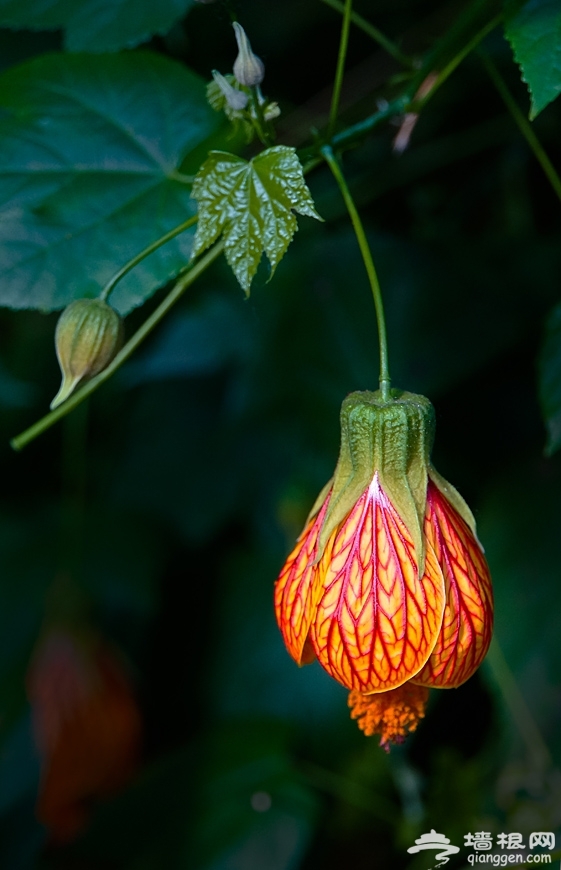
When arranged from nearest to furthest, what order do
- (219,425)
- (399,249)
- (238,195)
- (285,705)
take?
(238,195)
(399,249)
(285,705)
(219,425)

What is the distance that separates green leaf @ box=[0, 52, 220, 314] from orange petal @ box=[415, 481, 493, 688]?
281 millimetres

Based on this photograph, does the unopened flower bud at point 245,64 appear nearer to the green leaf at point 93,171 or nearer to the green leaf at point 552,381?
the green leaf at point 93,171

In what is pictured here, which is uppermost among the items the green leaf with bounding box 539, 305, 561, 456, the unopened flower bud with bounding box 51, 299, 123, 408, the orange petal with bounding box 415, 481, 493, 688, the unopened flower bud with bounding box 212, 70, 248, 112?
the unopened flower bud with bounding box 212, 70, 248, 112

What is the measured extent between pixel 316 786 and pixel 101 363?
0.78 meters

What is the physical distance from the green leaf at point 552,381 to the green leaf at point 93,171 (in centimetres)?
34

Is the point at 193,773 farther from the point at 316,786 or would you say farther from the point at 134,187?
the point at 134,187

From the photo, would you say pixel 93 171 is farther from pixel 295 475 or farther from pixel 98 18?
pixel 295 475

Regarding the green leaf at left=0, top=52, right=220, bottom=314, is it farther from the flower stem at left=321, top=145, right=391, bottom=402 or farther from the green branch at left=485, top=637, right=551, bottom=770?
the green branch at left=485, top=637, right=551, bottom=770

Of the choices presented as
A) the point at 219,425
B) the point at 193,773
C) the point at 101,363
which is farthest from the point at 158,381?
the point at 101,363

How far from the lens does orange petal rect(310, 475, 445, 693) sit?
53 cm

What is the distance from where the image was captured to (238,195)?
570 mm

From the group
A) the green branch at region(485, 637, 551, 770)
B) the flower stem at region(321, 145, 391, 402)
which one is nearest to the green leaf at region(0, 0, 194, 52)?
the flower stem at region(321, 145, 391, 402)

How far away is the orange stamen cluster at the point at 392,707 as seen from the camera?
23.0 inches

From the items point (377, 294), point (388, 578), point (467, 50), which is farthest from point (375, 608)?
point (467, 50)
